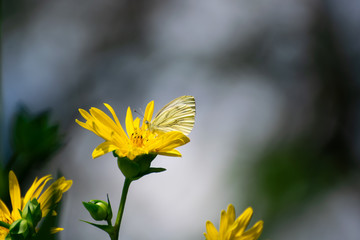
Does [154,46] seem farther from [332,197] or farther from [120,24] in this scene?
[332,197]

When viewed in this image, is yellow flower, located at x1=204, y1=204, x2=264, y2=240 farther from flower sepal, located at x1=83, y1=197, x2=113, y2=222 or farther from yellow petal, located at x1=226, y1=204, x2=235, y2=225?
flower sepal, located at x1=83, y1=197, x2=113, y2=222

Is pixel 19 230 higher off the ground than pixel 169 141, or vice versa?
pixel 169 141

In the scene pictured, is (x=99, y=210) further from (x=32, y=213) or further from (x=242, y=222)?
(x=242, y=222)

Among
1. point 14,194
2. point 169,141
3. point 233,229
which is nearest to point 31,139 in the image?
point 14,194

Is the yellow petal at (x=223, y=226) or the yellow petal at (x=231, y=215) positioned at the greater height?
the yellow petal at (x=231, y=215)

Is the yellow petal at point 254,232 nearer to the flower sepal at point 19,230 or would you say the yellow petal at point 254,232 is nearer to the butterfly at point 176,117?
the butterfly at point 176,117

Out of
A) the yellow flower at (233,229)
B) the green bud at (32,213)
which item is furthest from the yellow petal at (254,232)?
the green bud at (32,213)

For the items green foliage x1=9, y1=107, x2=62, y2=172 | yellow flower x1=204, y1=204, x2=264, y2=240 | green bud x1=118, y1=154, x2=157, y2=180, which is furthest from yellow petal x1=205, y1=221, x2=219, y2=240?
green foliage x1=9, y1=107, x2=62, y2=172

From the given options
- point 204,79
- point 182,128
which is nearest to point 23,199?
point 182,128
